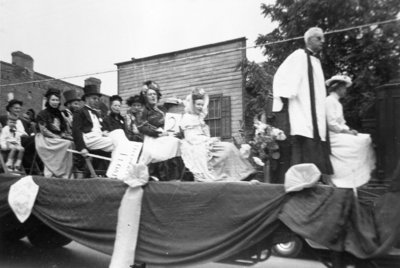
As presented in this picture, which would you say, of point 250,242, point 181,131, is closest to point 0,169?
point 181,131

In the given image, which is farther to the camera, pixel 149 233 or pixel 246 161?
pixel 246 161

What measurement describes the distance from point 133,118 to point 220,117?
343cm

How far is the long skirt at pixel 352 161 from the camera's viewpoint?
11.9 feet

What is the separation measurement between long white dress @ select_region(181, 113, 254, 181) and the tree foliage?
3.36m

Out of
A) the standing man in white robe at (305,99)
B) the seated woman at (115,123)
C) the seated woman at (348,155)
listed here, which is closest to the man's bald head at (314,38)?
the standing man in white robe at (305,99)

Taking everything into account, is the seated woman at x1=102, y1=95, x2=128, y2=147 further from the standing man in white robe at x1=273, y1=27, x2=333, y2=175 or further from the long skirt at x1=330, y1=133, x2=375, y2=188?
the long skirt at x1=330, y1=133, x2=375, y2=188

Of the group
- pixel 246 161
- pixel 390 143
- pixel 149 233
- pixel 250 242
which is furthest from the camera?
pixel 246 161

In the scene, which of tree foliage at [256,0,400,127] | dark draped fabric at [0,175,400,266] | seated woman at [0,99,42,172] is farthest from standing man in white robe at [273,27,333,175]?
seated woman at [0,99,42,172]

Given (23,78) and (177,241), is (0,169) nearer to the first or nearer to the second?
(177,241)

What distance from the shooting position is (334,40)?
8117 mm

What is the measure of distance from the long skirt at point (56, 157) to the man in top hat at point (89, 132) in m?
0.16

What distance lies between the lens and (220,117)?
9469 mm

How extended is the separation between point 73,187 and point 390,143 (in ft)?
10.8

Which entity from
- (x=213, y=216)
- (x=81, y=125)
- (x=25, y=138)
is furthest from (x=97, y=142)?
(x=213, y=216)
